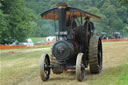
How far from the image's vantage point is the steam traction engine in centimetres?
916

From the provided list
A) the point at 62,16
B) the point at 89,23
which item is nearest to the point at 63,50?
the point at 62,16

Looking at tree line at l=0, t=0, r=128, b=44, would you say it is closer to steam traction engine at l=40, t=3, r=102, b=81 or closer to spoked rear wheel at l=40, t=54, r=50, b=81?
steam traction engine at l=40, t=3, r=102, b=81

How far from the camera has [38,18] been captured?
73.1 metres

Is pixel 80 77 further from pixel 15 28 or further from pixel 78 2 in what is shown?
pixel 78 2

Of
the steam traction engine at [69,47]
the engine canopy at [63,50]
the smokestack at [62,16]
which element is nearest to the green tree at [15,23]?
the steam traction engine at [69,47]

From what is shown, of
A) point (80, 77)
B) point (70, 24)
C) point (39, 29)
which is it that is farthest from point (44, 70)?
point (39, 29)

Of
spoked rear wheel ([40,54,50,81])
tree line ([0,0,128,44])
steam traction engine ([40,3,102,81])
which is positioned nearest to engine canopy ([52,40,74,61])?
steam traction engine ([40,3,102,81])

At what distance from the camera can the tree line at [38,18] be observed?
86.7ft

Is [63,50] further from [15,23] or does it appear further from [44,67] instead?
[15,23]

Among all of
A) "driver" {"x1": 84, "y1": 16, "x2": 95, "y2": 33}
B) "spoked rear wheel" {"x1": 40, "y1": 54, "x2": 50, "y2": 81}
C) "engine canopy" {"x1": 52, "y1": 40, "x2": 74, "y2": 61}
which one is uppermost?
"driver" {"x1": 84, "y1": 16, "x2": 95, "y2": 33}

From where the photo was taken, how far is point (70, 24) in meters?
9.95

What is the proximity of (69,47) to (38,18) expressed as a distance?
64.6 m

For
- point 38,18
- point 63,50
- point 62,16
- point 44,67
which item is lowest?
point 44,67

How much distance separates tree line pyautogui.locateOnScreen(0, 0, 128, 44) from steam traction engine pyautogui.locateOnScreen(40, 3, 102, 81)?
11375mm
